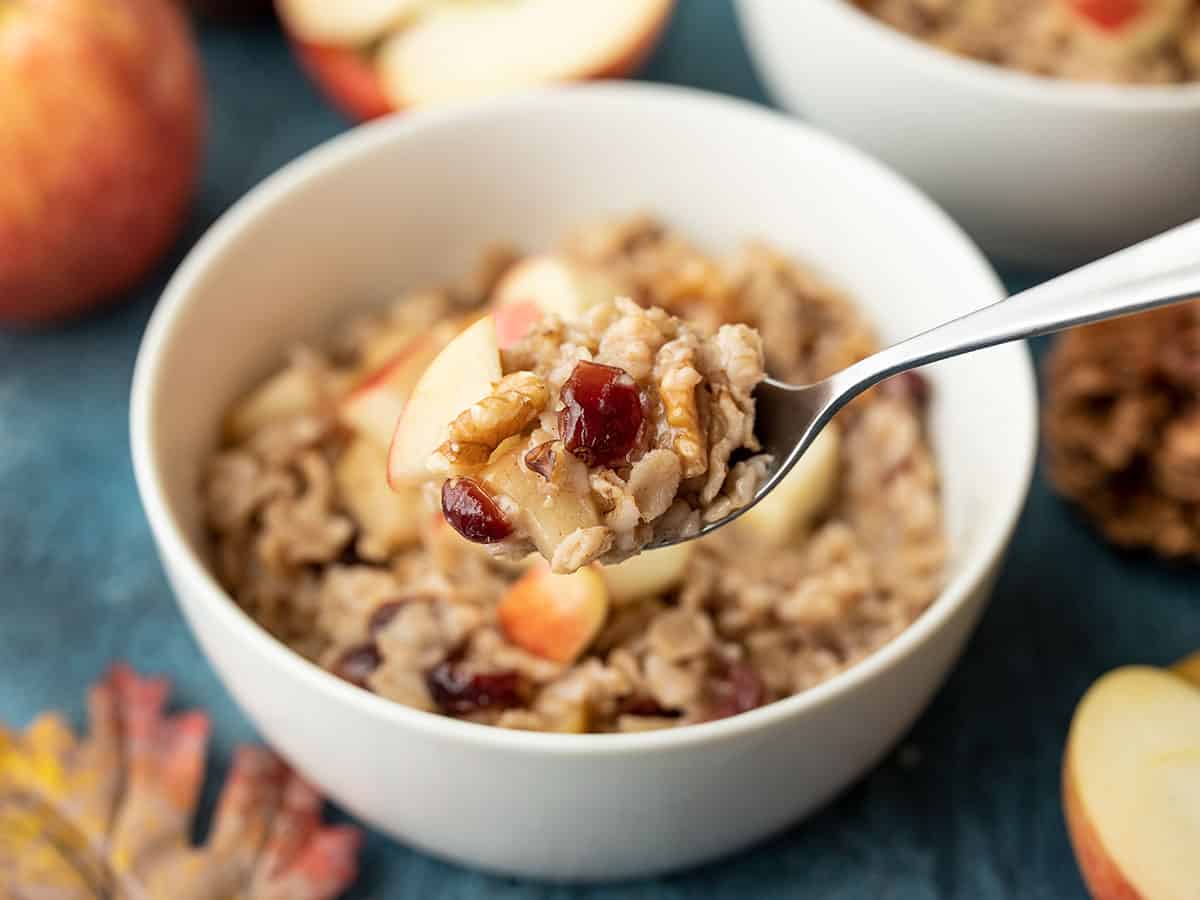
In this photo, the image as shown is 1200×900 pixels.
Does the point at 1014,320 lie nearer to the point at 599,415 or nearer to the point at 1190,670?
the point at 599,415

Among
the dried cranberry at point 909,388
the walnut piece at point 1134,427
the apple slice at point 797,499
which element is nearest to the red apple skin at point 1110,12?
the walnut piece at point 1134,427

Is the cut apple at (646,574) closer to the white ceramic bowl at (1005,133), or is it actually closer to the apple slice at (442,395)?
the apple slice at (442,395)

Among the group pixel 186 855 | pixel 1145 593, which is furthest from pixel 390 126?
pixel 1145 593

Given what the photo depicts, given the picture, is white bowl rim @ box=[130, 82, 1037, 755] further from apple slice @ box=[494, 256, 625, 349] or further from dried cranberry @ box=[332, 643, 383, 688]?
apple slice @ box=[494, 256, 625, 349]

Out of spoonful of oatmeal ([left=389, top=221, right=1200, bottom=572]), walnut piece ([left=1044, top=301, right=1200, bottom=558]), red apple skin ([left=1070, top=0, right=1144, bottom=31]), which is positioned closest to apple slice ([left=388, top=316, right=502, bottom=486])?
spoonful of oatmeal ([left=389, top=221, right=1200, bottom=572])

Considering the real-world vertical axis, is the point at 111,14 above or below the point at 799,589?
above

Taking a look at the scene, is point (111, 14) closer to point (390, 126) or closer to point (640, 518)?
point (390, 126)
